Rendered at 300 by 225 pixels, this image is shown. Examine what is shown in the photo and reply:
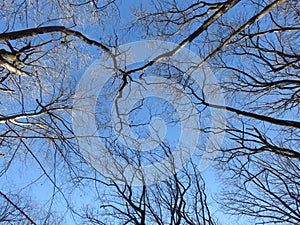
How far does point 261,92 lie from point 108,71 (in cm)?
269

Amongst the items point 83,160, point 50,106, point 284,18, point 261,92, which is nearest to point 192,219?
point 261,92

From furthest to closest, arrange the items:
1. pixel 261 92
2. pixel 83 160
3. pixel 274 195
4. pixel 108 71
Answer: pixel 274 195
pixel 261 92
pixel 108 71
pixel 83 160

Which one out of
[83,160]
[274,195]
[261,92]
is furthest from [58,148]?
[274,195]

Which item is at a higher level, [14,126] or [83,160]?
[14,126]

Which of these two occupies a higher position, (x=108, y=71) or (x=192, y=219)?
(x=108, y=71)

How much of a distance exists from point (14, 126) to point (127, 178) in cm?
329

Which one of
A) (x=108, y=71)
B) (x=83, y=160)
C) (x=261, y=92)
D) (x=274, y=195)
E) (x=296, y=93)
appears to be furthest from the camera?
(x=274, y=195)

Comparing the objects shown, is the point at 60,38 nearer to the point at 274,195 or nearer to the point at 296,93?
the point at 296,93

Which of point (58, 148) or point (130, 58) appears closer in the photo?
point (58, 148)

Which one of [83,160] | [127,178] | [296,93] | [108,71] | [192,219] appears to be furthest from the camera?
[127,178]

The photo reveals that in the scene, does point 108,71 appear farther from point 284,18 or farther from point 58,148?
point 284,18

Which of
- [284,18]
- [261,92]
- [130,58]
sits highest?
[284,18]

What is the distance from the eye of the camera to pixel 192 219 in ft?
18.0

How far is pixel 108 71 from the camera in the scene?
11.0 ft
